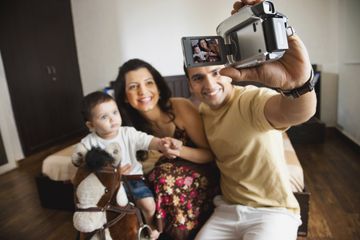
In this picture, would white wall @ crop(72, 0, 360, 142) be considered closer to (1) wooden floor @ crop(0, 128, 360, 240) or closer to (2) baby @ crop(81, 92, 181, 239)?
(1) wooden floor @ crop(0, 128, 360, 240)

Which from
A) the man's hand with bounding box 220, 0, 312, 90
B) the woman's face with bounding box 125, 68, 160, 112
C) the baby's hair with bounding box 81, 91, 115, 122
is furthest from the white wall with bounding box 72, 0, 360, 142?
the baby's hair with bounding box 81, 91, 115, 122

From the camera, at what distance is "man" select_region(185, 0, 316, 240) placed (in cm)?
91

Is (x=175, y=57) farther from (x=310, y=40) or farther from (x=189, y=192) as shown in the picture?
(x=189, y=192)

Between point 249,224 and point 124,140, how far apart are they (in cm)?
64

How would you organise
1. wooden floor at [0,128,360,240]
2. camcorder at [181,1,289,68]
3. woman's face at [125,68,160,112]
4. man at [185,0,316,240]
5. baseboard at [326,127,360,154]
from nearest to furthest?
camcorder at [181,1,289,68]
man at [185,0,316,240]
woman's face at [125,68,160,112]
wooden floor at [0,128,360,240]
baseboard at [326,127,360,154]

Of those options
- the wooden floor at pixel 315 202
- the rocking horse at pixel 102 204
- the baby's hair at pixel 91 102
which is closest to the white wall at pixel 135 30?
the wooden floor at pixel 315 202

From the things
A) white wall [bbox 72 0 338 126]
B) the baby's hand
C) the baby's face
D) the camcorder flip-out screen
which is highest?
white wall [bbox 72 0 338 126]

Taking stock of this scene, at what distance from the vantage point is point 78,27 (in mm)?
4082

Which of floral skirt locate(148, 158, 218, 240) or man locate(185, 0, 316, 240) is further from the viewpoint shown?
floral skirt locate(148, 158, 218, 240)

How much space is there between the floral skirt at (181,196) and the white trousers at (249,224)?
0.23ft

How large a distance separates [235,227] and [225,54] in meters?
0.69

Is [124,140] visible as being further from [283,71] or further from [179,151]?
[283,71]

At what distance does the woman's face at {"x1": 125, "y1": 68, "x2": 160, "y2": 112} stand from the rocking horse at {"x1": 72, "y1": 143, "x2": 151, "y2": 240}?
13.3 inches

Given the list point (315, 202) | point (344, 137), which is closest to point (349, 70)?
point (344, 137)
